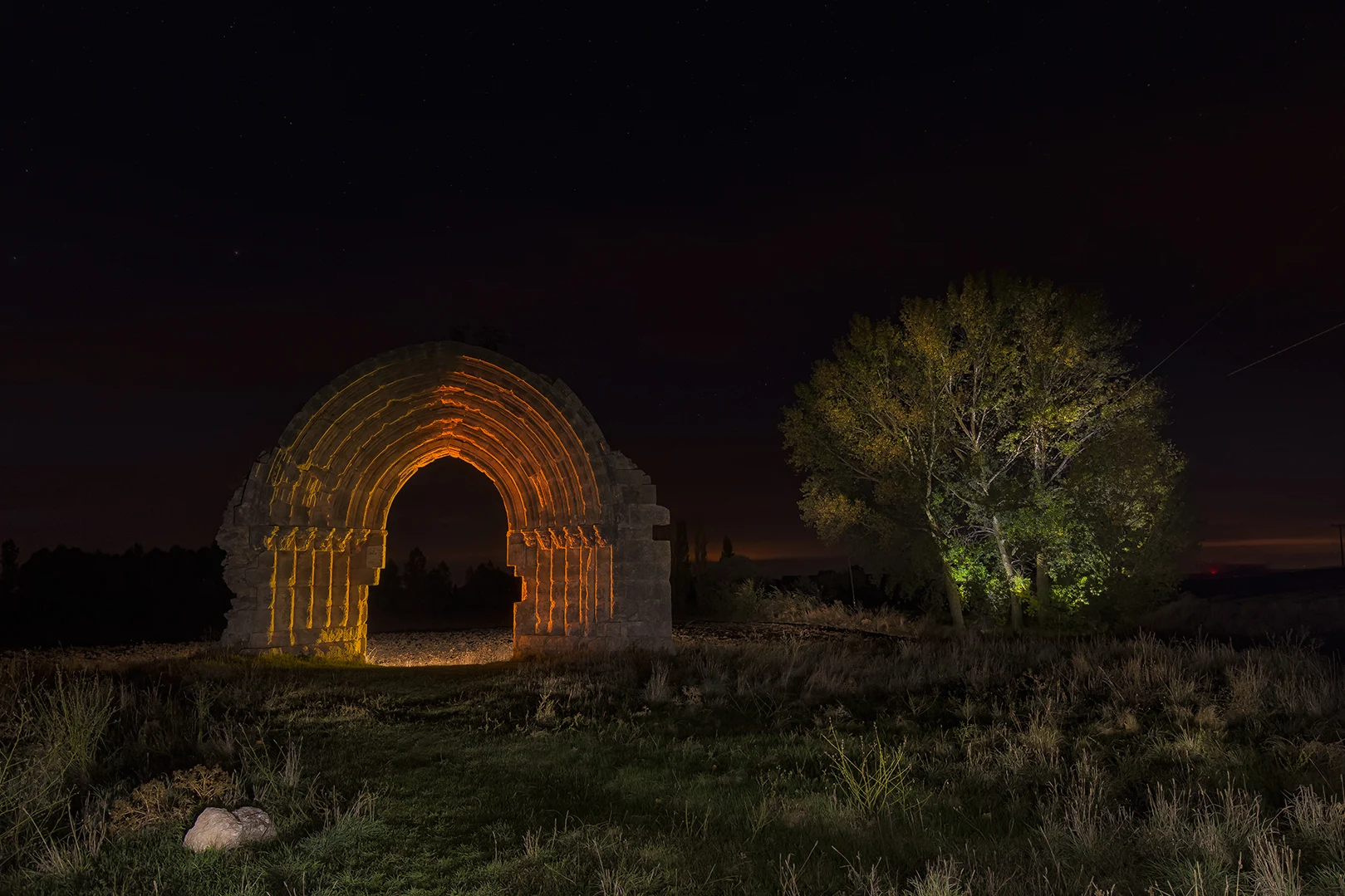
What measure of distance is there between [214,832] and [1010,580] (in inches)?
790

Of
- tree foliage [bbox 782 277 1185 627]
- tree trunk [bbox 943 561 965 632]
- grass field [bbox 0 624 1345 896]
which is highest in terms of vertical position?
tree foliage [bbox 782 277 1185 627]

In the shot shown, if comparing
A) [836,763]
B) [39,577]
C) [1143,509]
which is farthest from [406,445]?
[39,577]

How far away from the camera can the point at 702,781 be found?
25.4 feet

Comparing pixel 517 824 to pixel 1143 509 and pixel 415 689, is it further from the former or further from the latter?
pixel 1143 509

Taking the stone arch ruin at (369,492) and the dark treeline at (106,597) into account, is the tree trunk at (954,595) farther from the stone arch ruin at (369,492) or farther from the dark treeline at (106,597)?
the dark treeline at (106,597)

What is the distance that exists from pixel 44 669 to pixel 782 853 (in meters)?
12.2

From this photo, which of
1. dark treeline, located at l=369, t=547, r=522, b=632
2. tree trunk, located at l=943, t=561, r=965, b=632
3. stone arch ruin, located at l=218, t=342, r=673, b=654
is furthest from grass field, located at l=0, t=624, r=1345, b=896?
dark treeline, located at l=369, t=547, r=522, b=632

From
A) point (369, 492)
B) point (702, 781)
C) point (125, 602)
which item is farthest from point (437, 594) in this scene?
point (702, 781)

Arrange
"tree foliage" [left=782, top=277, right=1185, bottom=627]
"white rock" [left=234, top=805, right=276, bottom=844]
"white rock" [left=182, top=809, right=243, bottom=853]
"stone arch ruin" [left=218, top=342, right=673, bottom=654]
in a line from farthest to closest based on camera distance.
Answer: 1. "tree foliage" [left=782, top=277, right=1185, bottom=627]
2. "stone arch ruin" [left=218, top=342, right=673, bottom=654]
3. "white rock" [left=234, top=805, right=276, bottom=844]
4. "white rock" [left=182, top=809, right=243, bottom=853]

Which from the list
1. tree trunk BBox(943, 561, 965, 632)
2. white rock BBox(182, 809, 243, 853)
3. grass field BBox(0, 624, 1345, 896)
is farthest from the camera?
tree trunk BBox(943, 561, 965, 632)

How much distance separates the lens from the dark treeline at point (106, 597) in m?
34.2

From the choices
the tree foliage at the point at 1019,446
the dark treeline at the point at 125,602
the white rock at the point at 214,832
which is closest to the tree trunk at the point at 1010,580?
the tree foliage at the point at 1019,446

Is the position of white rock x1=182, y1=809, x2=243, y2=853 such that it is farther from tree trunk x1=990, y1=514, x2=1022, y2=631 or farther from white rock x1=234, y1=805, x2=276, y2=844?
tree trunk x1=990, y1=514, x2=1022, y2=631

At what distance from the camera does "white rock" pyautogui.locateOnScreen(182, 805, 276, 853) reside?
20.4 feet
